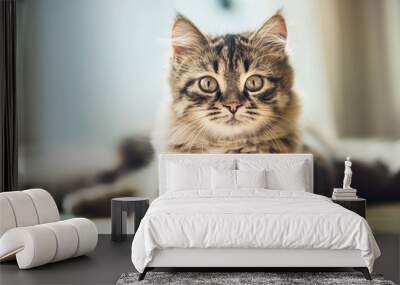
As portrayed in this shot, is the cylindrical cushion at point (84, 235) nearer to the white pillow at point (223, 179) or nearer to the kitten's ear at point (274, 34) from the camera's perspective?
the white pillow at point (223, 179)

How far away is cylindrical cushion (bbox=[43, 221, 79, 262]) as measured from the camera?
17.4 feet

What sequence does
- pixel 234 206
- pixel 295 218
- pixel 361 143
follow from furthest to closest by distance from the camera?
pixel 361 143, pixel 234 206, pixel 295 218

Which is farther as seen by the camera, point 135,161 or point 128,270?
point 135,161

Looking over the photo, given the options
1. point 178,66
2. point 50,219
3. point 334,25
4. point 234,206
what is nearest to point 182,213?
point 234,206

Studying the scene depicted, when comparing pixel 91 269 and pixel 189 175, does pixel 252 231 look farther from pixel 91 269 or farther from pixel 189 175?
pixel 189 175

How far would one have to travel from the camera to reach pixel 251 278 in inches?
188

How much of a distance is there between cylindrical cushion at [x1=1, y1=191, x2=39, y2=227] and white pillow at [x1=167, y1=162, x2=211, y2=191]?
5.32ft

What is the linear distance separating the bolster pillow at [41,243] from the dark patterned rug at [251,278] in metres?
0.71

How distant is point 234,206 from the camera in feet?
16.8

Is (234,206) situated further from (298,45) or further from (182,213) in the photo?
(298,45)

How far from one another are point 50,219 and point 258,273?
2.09m

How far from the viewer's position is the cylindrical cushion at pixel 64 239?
5312 millimetres

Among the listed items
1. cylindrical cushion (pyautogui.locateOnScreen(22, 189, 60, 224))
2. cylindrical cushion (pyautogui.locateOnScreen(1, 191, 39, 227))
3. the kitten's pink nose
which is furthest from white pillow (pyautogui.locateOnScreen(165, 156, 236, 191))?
cylindrical cushion (pyautogui.locateOnScreen(1, 191, 39, 227))

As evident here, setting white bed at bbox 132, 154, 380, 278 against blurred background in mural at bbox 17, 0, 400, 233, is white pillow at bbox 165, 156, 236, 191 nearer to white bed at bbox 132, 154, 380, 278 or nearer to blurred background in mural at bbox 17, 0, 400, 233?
blurred background in mural at bbox 17, 0, 400, 233
